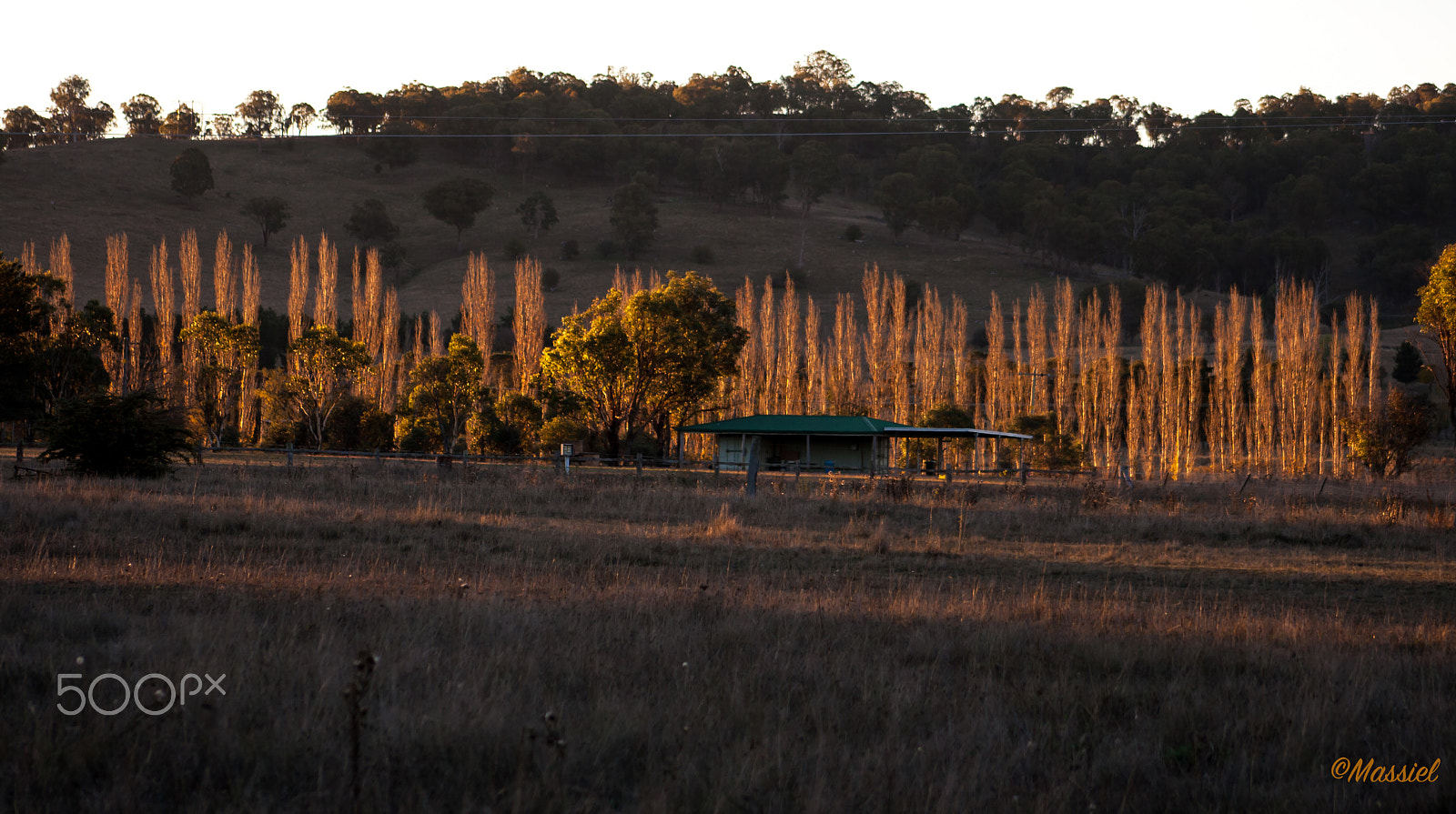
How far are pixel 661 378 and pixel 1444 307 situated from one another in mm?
24917

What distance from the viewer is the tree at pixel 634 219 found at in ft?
298

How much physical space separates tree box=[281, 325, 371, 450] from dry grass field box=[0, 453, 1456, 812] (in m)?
26.6

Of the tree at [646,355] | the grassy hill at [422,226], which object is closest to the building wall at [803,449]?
the tree at [646,355]

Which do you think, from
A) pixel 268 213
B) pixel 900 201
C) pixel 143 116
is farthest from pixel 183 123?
pixel 900 201

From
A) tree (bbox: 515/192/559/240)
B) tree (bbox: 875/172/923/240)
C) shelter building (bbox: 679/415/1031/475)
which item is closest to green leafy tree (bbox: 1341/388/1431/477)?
shelter building (bbox: 679/415/1031/475)

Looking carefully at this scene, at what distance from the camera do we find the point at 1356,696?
589 cm

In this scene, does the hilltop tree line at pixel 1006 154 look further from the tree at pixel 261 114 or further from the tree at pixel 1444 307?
the tree at pixel 1444 307

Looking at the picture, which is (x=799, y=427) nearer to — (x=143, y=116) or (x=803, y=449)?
(x=803, y=449)

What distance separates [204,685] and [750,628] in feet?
11.6

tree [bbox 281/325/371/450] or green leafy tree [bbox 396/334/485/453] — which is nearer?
green leafy tree [bbox 396/334/485/453]

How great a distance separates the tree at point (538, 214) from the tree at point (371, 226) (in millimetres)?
12712

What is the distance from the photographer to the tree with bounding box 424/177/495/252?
9650cm

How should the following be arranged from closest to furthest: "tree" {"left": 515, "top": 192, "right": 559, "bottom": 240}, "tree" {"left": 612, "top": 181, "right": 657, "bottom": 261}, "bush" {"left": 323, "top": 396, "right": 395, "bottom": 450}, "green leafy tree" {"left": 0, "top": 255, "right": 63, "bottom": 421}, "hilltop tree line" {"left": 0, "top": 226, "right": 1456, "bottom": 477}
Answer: "green leafy tree" {"left": 0, "top": 255, "right": 63, "bottom": 421}, "hilltop tree line" {"left": 0, "top": 226, "right": 1456, "bottom": 477}, "bush" {"left": 323, "top": 396, "right": 395, "bottom": 450}, "tree" {"left": 612, "top": 181, "right": 657, "bottom": 261}, "tree" {"left": 515, "top": 192, "right": 559, "bottom": 240}

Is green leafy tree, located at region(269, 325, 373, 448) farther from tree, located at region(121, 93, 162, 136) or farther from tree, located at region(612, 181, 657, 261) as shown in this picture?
tree, located at region(121, 93, 162, 136)
